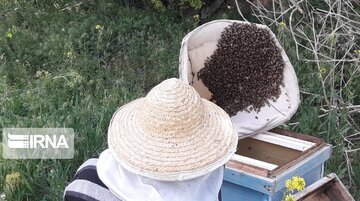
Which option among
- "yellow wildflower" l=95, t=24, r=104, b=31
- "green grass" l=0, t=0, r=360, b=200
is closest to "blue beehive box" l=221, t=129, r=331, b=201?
"green grass" l=0, t=0, r=360, b=200

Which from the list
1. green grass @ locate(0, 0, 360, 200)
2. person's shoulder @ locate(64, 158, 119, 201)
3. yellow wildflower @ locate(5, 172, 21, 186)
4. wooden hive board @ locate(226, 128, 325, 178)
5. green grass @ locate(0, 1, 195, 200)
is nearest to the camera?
person's shoulder @ locate(64, 158, 119, 201)

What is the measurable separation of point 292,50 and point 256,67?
116cm

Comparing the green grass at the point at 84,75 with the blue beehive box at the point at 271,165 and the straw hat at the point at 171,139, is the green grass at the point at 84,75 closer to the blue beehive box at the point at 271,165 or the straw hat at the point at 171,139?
the blue beehive box at the point at 271,165

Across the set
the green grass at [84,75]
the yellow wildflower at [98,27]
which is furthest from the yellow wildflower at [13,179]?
the yellow wildflower at [98,27]

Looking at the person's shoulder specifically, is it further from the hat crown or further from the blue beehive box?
the blue beehive box

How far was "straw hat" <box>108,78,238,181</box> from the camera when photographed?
1.95 meters

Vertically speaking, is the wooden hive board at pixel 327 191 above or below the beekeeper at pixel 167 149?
below

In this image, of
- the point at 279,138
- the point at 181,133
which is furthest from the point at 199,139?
the point at 279,138

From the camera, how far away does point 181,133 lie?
78.7 inches

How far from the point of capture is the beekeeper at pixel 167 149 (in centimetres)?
196

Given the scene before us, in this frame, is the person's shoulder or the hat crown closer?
the hat crown

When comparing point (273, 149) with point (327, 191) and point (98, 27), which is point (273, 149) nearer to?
point (327, 191)

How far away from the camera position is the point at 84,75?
14.2 ft

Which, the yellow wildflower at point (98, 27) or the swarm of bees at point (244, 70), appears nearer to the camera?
the swarm of bees at point (244, 70)
